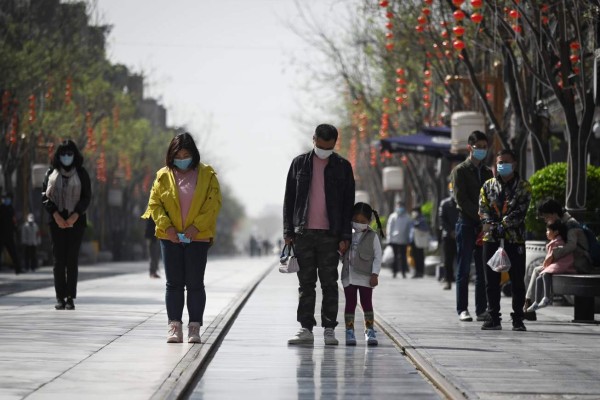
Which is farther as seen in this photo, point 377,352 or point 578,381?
point 377,352

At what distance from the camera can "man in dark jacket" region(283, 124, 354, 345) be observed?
13.0m

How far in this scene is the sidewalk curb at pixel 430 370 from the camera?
941cm

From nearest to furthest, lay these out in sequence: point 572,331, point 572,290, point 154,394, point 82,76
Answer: point 154,394
point 572,331
point 572,290
point 82,76

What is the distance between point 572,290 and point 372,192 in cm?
5846

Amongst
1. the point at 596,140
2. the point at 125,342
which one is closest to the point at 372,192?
the point at 596,140

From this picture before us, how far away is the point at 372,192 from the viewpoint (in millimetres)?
74812

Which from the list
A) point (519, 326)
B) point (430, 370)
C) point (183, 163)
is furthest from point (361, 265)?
point (430, 370)

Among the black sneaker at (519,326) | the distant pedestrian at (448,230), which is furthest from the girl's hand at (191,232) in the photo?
the distant pedestrian at (448,230)

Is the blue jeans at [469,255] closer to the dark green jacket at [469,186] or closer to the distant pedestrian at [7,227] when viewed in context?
the dark green jacket at [469,186]

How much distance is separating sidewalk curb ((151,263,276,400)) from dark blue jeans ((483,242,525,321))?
8.72 feet

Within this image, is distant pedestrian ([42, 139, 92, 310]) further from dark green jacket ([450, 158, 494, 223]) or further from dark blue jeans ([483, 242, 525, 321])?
dark blue jeans ([483, 242, 525, 321])

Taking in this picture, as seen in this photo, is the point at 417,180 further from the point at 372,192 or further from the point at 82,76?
the point at 372,192

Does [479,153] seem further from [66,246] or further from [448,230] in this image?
[448,230]

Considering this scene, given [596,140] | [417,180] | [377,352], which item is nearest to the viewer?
[377,352]
